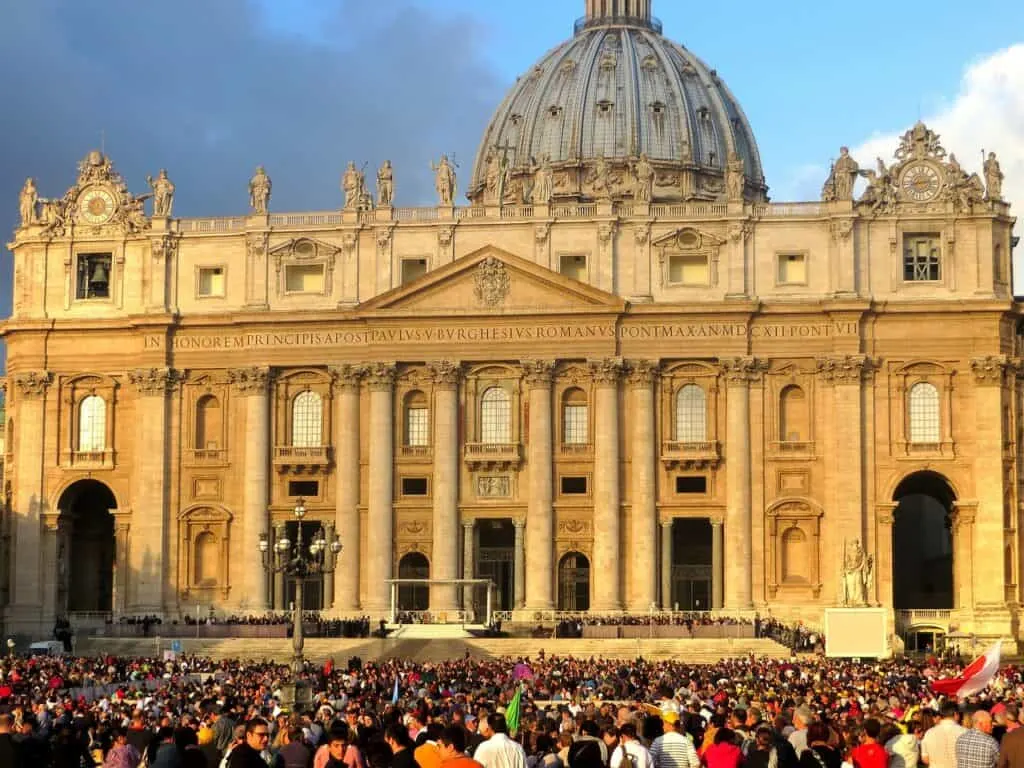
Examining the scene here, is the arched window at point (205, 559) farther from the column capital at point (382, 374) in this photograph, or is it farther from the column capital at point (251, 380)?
the column capital at point (382, 374)

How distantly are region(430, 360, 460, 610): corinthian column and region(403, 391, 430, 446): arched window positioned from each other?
1001mm

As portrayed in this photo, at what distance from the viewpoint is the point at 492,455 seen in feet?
282

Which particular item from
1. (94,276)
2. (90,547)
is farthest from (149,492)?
(94,276)

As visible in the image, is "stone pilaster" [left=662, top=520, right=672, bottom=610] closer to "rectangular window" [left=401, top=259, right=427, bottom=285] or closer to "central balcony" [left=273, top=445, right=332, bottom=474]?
"central balcony" [left=273, top=445, right=332, bottom=474]

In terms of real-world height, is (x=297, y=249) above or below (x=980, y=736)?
above

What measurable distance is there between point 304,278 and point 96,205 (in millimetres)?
10314

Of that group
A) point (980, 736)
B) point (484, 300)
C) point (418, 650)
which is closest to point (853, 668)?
point (418, 650)

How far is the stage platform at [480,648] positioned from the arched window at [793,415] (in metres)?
14.6

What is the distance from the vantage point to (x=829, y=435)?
8450 cm

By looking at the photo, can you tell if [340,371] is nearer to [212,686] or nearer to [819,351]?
[819,351]

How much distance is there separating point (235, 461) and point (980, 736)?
69404 millimetres

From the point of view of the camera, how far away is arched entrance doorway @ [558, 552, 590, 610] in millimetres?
86188

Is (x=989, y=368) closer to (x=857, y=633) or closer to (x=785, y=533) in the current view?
(x=785, y=533)


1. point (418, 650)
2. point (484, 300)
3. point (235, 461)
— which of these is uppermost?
point (484, 300)
